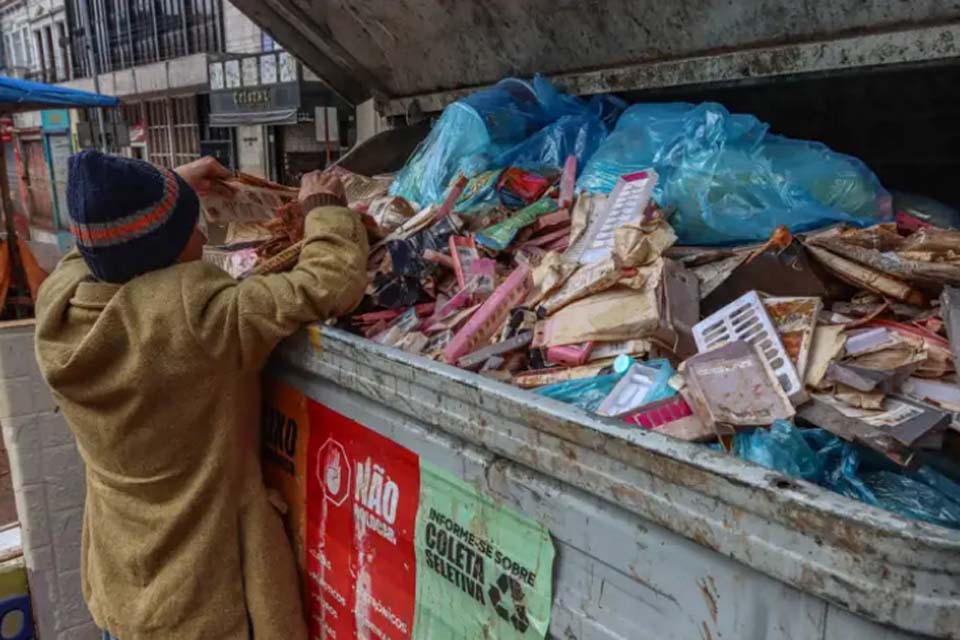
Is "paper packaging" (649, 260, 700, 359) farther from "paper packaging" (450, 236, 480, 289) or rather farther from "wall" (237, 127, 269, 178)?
"wall" (237, 127, 269, 178)

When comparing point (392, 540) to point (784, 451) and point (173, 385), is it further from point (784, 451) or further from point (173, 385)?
point (784, 451)

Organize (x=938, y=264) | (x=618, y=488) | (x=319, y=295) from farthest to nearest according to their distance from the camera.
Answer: (x=319, y=295) < (x=938, y=264) < (x=618, y=488)

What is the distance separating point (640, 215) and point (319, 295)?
0.84 meters

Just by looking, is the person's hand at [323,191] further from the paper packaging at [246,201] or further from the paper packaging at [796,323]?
the paper packaging at [796,323]

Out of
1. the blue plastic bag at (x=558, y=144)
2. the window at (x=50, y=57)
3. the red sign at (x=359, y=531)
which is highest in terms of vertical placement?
the window at (x=50, y=57)

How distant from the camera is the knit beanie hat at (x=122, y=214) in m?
1.54

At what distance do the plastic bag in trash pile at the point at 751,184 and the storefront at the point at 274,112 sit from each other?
10.4 meters

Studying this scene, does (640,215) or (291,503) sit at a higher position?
(640,215)

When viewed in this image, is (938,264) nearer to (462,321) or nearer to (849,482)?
(849,482)

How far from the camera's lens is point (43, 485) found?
247 centimetres

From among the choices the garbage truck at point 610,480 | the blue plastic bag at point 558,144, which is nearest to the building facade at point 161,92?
the blue plastic bag at point 558,144

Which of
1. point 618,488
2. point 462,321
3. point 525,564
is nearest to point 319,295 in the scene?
point 462,321

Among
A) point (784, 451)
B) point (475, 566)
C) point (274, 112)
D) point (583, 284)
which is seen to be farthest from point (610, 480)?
point (274, 112)

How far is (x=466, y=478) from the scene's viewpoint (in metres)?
1.28
